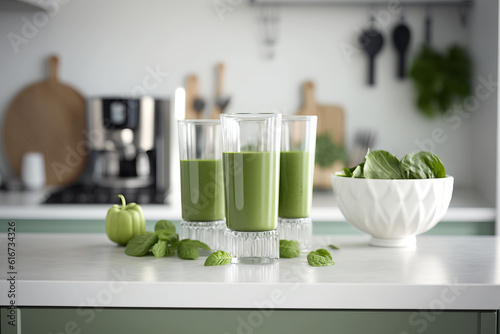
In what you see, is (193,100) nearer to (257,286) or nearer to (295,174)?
(295,174)

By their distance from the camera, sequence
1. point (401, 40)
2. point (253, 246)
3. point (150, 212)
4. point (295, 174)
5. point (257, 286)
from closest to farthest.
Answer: point (257, 286)
point (253, 246)
point (295, 174)
point (150, 212)
point (401, 40)

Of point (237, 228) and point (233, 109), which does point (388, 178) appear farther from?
point (233, 109)

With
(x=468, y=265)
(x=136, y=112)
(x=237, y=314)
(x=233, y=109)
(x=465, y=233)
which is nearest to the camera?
(x=237, y=314)

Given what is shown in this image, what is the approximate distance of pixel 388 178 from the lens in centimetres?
102

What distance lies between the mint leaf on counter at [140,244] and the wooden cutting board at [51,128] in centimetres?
171

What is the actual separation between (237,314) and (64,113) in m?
2.03

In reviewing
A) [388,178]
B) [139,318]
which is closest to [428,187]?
[388,178]

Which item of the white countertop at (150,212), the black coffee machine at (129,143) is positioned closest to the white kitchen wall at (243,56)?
the black coffee machine at (129,143)

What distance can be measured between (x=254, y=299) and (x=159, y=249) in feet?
0.78

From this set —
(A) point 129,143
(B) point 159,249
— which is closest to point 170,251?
(B) point 159,249

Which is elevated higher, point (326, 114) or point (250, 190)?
point (326, 114)

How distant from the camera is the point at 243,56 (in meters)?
2.59

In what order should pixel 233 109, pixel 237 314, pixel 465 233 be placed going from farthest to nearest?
1. pixel 233 109
2. pixel 465 233
3. pixel 237 314

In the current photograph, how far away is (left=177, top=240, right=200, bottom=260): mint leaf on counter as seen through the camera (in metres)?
0.94
